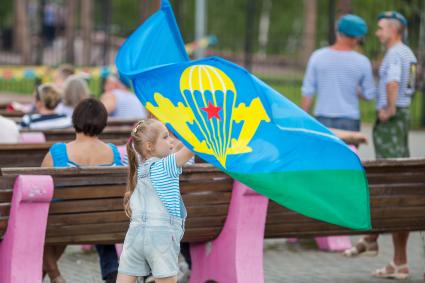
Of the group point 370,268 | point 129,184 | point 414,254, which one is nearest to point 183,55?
point 129,184

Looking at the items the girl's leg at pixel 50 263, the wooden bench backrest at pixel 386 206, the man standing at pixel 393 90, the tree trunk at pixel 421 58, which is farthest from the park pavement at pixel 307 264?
the tree trunk at pixel 421 58

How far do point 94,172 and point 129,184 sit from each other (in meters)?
0.64

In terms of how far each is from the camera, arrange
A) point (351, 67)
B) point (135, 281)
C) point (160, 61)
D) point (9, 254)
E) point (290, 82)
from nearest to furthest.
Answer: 1. point (135, 281)
2. point (9, 254)
3. point (160, 61)
4. point (351, 67)
5. point (290, 82)

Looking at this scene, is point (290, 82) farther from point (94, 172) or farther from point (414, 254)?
point (94, 172)

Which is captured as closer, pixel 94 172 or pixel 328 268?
pixel 94 172

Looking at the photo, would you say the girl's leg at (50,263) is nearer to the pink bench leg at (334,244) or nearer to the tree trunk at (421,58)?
the pink bench leg at (334,244)

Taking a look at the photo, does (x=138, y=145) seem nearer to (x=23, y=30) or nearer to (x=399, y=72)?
(x=399, y=72)

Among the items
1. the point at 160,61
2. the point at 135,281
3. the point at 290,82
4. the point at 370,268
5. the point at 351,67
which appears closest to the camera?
the point at 135,281

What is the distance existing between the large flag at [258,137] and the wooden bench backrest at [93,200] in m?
0.60

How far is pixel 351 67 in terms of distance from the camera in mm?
9844

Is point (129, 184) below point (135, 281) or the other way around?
the other way around

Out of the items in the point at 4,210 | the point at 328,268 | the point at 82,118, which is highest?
the point at 82,118

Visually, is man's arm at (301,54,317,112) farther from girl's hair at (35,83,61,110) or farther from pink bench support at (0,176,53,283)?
pink bench support at (0,176,53,283)

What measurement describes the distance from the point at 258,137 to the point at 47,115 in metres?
4.66
